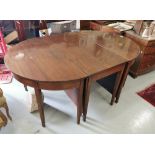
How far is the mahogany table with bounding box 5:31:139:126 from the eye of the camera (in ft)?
4.14

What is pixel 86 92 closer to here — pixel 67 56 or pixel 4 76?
pixel 67 56

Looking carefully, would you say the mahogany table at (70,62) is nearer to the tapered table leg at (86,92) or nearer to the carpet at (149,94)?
the tapered table leg at (86,92)

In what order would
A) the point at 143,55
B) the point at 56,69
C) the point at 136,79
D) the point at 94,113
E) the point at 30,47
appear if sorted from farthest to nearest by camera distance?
the point at 136,79 < the point at 143,55 < the point at 94,113 < the point at 30,47 < the point at 56,69

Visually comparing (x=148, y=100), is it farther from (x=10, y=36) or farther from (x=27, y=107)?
(x=10, y=36)

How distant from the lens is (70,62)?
143 centimetres

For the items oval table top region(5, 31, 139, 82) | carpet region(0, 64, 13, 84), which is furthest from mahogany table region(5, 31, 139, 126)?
carpet region(0, 64, 13, 84)

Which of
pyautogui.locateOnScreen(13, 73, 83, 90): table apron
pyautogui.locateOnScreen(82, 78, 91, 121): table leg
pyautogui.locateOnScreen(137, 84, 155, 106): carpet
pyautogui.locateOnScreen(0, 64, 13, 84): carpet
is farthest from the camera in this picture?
pyautogui.locateOnScreen(0, 64, 13, 84): carpet

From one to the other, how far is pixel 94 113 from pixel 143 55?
118cm

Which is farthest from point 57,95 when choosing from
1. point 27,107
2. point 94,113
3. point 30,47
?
point 30,47

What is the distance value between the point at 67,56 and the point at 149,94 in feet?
4.71

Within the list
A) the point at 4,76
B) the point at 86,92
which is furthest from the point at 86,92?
the point at 4,76

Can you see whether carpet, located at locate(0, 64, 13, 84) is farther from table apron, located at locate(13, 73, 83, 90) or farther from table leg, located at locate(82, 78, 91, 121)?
table leg, located at locate(82, 78, 91, 121)

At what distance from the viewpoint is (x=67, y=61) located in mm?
1443

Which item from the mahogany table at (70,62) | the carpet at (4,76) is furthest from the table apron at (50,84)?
the carpet at (4,76)
